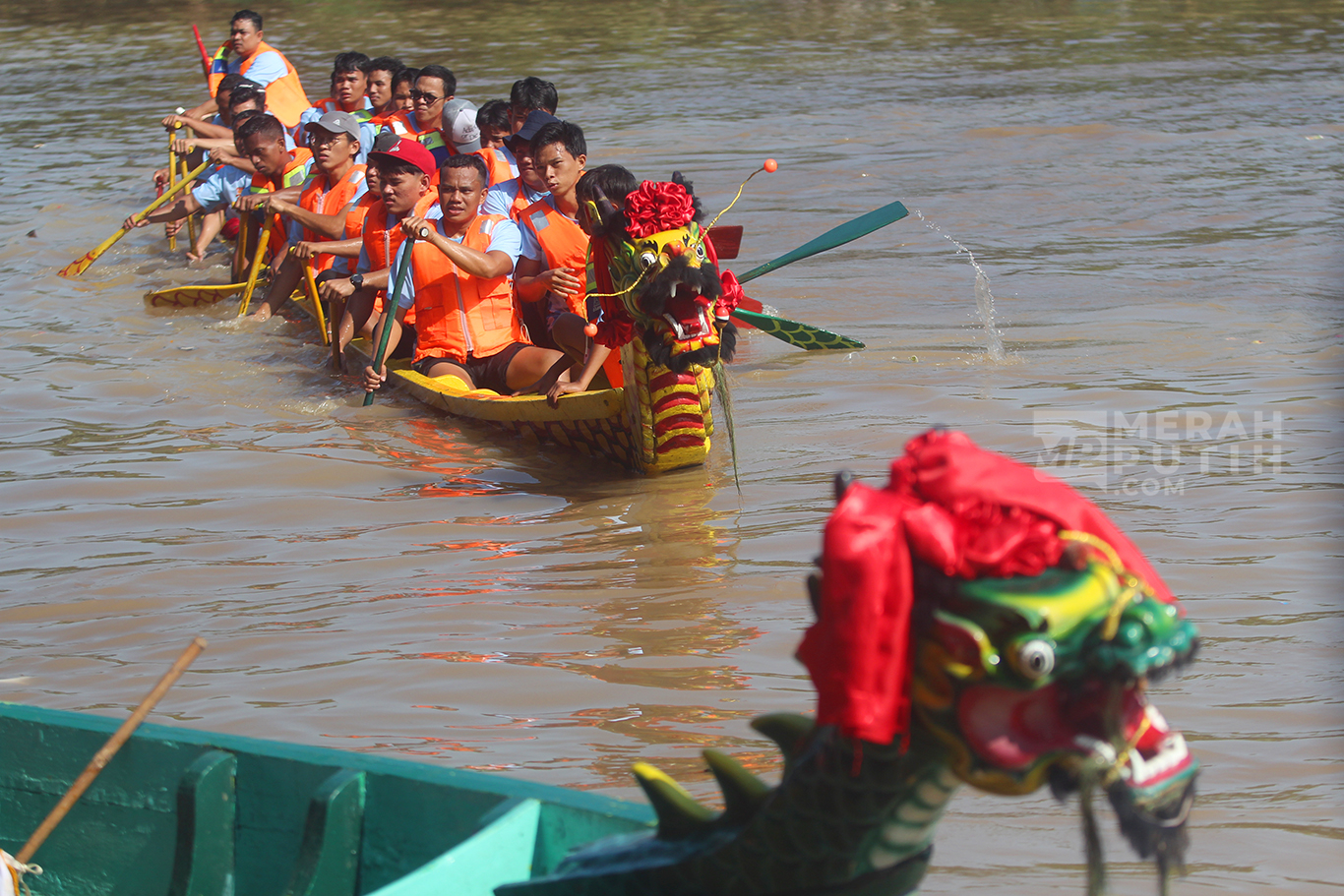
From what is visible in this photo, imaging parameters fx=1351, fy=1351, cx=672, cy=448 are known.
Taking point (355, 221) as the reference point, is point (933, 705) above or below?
above

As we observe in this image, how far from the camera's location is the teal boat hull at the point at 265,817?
92.9 inches

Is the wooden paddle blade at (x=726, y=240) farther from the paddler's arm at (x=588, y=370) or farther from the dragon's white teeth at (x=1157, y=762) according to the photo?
the dragon's white teeth at (x=1157, y=762)

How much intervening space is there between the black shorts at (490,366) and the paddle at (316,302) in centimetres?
174

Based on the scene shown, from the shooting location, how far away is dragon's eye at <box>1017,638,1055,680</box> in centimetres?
162

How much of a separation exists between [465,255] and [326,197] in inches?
110

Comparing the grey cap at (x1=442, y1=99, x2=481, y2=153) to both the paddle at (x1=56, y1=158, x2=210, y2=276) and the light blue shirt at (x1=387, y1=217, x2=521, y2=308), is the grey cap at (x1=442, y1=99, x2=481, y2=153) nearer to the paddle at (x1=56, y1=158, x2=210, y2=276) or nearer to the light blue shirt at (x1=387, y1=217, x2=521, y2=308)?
the light blue shirt at (x1=387, y1=217, x2=521, y2=308)

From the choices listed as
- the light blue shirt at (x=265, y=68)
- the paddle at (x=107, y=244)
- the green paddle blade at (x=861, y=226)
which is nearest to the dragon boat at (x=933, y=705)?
the green paddle blade at (x=861, y=226)

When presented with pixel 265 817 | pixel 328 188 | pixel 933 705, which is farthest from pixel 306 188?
pixel 933 705

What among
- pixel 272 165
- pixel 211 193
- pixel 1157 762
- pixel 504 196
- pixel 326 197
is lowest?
pixel 211 193

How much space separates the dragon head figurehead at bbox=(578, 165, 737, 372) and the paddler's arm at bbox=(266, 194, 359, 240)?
3693mm

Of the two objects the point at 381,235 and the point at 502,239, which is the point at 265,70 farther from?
the point at 502,239

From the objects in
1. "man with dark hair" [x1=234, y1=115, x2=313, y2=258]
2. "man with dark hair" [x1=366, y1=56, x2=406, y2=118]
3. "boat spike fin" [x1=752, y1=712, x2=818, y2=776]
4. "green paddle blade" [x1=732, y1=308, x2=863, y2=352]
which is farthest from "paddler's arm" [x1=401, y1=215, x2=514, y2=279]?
"man with dark hair" [x1=366, y1=56, x2=406, y2=118]

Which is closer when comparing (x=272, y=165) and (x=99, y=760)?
(x=99, y=760)

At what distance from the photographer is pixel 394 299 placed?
7.04 metres
